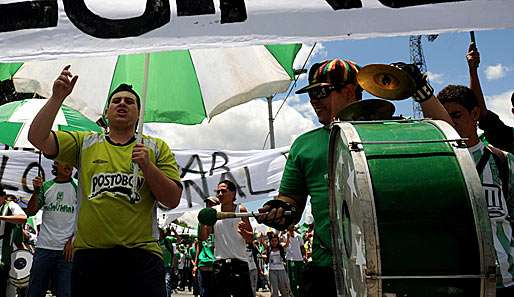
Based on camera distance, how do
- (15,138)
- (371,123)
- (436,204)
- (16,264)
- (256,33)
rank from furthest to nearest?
1. (15,138)
2. (16,264)
3. (256,33)
4. (371,123)
5. (436,204)

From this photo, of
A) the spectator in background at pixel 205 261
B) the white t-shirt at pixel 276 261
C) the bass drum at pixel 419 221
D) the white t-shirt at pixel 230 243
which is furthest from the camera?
the white t-shirt at pixel 276 261

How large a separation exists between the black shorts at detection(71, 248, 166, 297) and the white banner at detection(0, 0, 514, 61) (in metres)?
1.03

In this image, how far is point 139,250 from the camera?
139 inches

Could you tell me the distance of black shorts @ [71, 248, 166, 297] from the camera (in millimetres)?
3453

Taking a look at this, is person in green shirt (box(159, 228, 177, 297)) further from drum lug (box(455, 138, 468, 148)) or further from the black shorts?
drum lug (box(455, 138, 468, 148))

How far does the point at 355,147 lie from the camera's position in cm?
244

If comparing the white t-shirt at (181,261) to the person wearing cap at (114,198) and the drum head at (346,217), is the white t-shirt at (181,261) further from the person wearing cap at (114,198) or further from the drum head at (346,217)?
the drum head at (346,217)

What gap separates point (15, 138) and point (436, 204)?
7262 mm

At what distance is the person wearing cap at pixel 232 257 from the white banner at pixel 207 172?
176cm

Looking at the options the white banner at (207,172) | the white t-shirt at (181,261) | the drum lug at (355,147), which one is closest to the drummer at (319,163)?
the drum lug at (355,147)

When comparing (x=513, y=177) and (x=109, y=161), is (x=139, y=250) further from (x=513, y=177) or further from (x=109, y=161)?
(x=513, y=177)

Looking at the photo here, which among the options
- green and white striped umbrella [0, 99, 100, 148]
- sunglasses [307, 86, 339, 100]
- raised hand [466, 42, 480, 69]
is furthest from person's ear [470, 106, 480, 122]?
green and white striped umbrella [0, 99, 100, 148]

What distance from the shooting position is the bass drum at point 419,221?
2.29 metres

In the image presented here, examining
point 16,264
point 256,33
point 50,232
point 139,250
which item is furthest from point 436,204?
point 16,264
